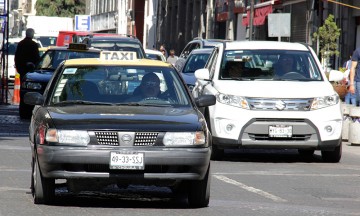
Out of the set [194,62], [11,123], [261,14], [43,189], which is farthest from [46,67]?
[261,14]

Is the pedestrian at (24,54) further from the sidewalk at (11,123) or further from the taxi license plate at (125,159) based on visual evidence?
the taxi license plate at (125,159)

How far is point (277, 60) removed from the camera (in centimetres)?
1906

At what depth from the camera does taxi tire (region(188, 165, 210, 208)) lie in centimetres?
1150

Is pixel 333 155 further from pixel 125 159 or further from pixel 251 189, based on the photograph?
pixel 125 159

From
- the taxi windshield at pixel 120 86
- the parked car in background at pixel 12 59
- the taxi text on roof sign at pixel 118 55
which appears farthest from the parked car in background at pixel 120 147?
the parked car in background at pixel 12 59

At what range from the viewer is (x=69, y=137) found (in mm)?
11188

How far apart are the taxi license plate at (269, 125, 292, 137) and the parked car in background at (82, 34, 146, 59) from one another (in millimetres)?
12455

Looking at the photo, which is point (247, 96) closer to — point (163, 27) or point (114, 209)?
point (114, 209)

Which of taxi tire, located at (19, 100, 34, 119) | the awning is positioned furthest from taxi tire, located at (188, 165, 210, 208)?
the awning

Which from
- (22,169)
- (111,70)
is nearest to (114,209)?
(111,70)

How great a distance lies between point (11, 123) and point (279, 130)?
9762mm

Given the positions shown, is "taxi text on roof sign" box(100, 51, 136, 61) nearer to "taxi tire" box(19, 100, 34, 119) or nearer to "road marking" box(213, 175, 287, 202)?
"road marking" box(213, 175, 287, 202)

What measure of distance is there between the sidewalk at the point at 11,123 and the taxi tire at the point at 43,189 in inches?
419

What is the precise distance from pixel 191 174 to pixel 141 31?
85190 mm
